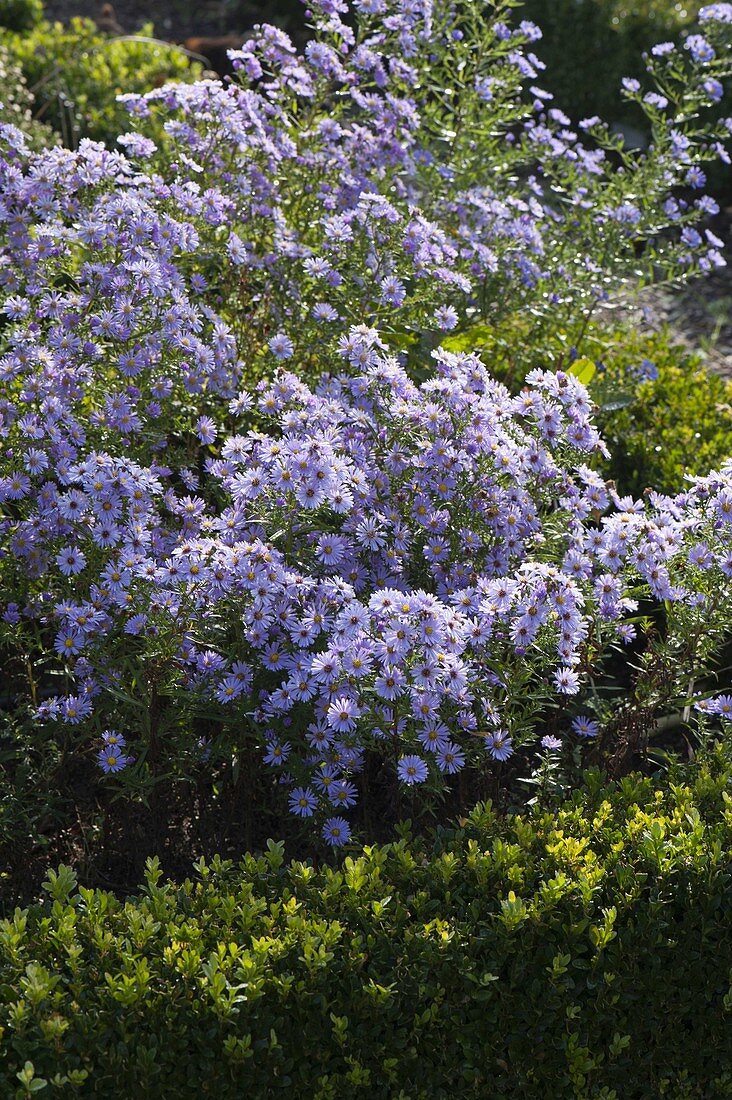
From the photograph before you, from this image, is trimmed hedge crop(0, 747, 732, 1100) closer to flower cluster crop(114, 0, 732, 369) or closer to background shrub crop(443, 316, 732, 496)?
flower cluster crop(114, 0, 732, 369)

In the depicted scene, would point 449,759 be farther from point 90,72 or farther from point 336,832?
point 90,72

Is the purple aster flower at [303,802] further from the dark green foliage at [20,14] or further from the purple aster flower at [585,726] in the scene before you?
the dark green foliage at [20,14]

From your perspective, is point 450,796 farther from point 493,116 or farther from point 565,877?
point 493,116

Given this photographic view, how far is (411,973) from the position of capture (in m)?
2.69

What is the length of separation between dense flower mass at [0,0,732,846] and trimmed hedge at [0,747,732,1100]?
338 millimetres

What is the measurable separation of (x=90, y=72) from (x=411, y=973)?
22.8 feet

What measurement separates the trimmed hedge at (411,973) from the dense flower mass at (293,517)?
0.34m

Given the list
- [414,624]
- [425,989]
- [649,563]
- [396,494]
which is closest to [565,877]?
[425,989]

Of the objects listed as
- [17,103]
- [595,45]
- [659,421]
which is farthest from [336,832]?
[595,45]

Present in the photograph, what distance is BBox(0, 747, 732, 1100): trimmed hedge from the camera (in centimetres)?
252

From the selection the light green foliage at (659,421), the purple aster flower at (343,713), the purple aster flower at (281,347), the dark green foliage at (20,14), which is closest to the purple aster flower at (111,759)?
the purple aster flower at (343,713)

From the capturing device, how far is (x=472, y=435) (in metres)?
3.42

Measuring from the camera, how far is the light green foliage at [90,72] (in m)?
7.66

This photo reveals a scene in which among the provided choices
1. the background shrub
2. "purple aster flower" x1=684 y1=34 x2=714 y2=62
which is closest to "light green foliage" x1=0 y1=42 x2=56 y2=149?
the background shrub
